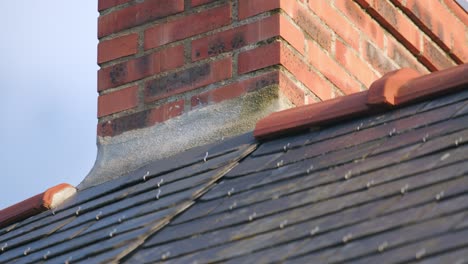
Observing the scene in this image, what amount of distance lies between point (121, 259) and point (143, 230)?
18cm

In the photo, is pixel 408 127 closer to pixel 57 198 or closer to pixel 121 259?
pixel 121 259

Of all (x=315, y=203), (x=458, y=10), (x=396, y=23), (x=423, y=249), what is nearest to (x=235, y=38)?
(x=396, y=23)

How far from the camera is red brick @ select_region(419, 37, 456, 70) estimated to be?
5023mm

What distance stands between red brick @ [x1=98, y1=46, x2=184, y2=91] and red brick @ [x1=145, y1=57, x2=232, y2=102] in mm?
42

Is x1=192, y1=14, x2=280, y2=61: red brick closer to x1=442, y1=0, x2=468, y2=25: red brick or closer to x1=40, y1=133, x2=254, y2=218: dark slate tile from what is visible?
x1=40, y1=133, x2=254, y2=218: dark slate tile

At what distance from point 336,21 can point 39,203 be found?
1.22 m

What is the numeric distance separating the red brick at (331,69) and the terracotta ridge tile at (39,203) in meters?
0.93

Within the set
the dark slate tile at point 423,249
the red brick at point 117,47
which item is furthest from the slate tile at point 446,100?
the red brick at point 117,47

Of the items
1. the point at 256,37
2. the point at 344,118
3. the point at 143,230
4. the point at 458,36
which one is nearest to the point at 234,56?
the point at 256,37

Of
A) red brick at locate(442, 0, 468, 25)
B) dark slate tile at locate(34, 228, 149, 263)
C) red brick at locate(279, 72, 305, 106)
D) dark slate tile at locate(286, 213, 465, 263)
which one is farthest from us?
red brick at locate(442, 0, 468, 25)

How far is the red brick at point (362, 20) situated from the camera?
15.3 ft

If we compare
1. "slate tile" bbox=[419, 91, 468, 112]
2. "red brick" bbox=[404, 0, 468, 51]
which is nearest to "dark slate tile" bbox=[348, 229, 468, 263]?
"slate tile" bbox=[419, 91, 468, 112]

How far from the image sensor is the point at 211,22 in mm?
4367

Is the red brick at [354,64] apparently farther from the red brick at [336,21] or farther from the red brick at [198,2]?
the red brick at [198,2]
